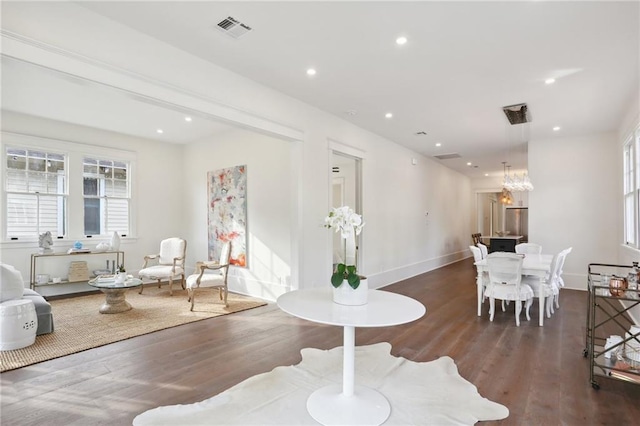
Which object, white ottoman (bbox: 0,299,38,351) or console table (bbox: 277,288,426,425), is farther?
white ottoman (bbox: 0,299,38,351)

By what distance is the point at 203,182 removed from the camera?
700 cm

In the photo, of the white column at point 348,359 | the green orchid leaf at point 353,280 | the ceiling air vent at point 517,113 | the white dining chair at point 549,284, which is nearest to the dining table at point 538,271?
the white dining chair at point 549,284

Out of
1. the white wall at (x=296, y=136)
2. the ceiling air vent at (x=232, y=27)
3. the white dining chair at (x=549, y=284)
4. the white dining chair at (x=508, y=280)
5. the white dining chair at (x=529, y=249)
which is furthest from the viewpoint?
the white dining chair at (x=529, y=249)

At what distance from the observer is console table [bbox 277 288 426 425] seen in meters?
1.91

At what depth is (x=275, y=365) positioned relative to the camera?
299 cm

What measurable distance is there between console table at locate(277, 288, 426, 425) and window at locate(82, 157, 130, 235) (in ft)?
19.1

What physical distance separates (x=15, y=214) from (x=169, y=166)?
2800 mm

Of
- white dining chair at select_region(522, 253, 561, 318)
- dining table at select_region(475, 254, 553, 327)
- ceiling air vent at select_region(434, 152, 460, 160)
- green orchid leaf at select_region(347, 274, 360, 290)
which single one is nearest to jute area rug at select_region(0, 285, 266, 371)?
green orchid leaf at select_region(347, 274, 360, 290)

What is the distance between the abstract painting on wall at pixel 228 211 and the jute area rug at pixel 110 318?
84 centimetres

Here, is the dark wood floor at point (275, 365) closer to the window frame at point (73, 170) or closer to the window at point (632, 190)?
the window at point (632, 190)

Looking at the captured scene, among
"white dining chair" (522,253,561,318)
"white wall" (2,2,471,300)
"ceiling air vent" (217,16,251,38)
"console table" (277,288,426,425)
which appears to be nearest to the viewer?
"console table" (277,288,426,425)

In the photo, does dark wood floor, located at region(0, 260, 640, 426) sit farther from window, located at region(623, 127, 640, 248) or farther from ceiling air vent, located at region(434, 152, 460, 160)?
ceiling air vent, located at region(434, 152, 460, 160)

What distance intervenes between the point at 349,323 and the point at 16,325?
373cm

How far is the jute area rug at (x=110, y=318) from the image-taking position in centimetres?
333
